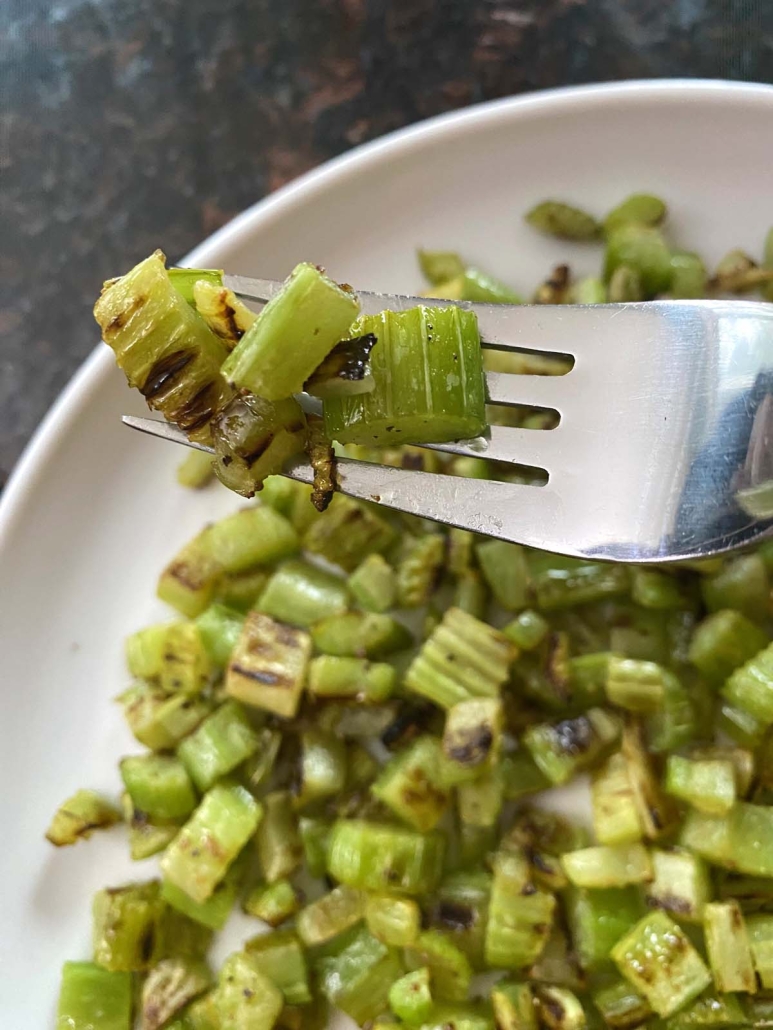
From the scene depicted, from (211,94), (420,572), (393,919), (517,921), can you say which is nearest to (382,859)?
(393,919)

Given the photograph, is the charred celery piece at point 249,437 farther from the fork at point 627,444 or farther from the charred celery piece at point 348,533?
the charred celery piece at point 348,533

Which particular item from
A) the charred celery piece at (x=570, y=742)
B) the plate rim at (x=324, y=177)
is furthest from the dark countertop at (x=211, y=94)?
the charred celery piece at (x=570, y=742)

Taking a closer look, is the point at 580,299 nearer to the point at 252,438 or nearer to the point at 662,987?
the point at 252,438

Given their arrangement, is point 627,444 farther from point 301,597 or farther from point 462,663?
point 301,597

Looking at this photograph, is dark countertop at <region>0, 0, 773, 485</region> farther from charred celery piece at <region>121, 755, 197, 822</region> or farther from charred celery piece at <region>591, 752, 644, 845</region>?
charred celery piece at <region>591, 752, 644, 845</region>

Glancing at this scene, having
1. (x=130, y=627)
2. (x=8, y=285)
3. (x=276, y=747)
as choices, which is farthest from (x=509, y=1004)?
(x=8, y=285)
